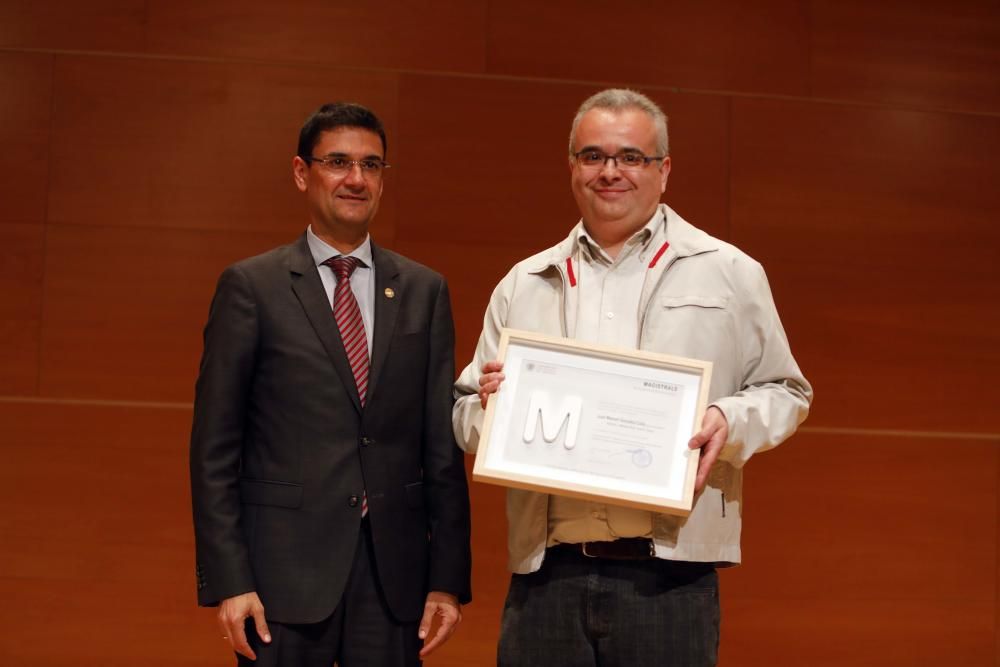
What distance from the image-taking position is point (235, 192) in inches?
134

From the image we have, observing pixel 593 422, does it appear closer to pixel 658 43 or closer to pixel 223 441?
pixel 223 441

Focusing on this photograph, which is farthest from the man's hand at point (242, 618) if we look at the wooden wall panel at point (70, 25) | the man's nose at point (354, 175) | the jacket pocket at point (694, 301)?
the wooden wall panel at point (70, 25)

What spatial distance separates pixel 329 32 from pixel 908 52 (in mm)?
1984

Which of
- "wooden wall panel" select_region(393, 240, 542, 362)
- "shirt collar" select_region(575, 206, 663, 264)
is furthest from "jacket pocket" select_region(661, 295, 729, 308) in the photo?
"wooden wall panel" select_region(393, 240, 542, 362)

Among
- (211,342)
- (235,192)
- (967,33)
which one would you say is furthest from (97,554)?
(967,33)

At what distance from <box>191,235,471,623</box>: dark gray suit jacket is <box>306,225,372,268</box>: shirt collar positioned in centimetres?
3

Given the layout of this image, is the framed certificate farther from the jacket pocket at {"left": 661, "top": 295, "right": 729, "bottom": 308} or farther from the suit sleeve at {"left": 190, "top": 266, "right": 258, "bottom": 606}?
the suit sleeve at {"left": 190, "top": 266, "right": 258, "bottom": 606}

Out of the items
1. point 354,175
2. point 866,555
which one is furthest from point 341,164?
point 866,555

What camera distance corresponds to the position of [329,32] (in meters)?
3.42

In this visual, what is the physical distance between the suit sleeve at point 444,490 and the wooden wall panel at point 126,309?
1.48 m

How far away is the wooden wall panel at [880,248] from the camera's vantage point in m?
3.57

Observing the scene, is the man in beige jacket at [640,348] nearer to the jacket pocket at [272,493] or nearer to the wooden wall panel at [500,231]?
the jacket pocket at [272,493]

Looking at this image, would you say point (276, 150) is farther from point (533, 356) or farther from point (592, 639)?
point (592, 639)

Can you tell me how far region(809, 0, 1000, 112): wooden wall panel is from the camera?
363 cm
